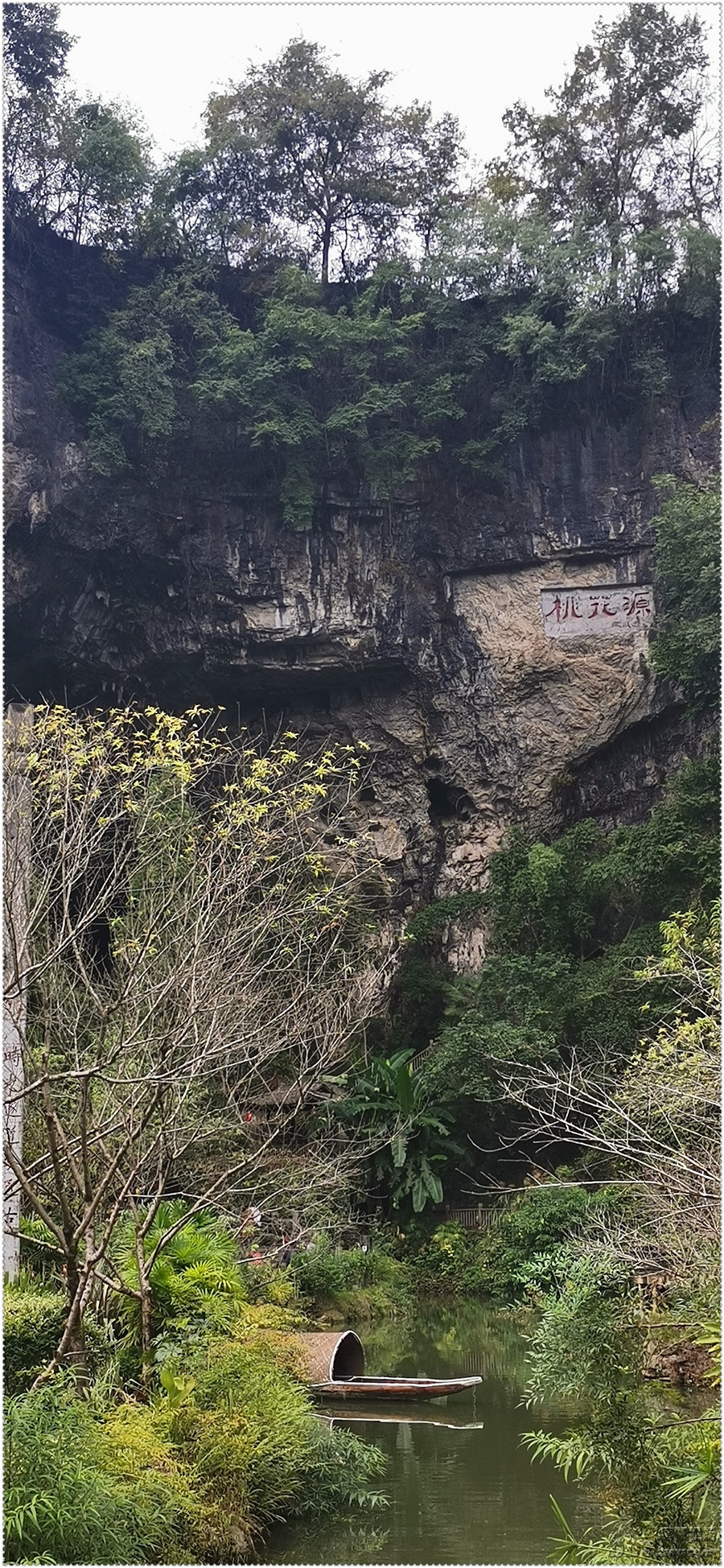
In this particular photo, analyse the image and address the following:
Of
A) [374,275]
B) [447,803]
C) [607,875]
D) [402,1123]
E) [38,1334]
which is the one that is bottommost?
[402,1123]

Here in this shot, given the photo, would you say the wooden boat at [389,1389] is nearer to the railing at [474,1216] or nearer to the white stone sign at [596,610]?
the railing at [474,1216]

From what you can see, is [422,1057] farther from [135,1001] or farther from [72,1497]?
[72,1497]

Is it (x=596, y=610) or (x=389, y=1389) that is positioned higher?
(x=596, y=610)

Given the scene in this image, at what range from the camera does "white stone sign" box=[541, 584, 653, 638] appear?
1519 cm

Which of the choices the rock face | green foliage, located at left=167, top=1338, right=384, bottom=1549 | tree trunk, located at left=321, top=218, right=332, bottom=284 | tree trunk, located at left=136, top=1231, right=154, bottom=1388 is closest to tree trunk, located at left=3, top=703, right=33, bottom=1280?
tree trunk, located at left=136, top=1231, right=154, bottom=1388

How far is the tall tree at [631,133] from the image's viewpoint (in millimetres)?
14664

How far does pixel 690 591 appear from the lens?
1327 cm

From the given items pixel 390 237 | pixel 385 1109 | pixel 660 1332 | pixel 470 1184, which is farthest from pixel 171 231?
pixel 660 1332

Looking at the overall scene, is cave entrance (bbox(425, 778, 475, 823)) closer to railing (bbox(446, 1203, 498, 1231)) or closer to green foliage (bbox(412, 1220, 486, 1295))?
railing (bbox(446, 1203, 498, 1231))

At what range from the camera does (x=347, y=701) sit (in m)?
16.0

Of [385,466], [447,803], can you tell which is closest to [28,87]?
[385,466]

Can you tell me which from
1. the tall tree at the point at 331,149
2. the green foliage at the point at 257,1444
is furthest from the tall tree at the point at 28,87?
the green foliage at the point at 257,1444

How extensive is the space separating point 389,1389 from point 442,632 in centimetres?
1017

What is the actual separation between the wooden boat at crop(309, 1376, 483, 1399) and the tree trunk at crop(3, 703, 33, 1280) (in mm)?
1875
